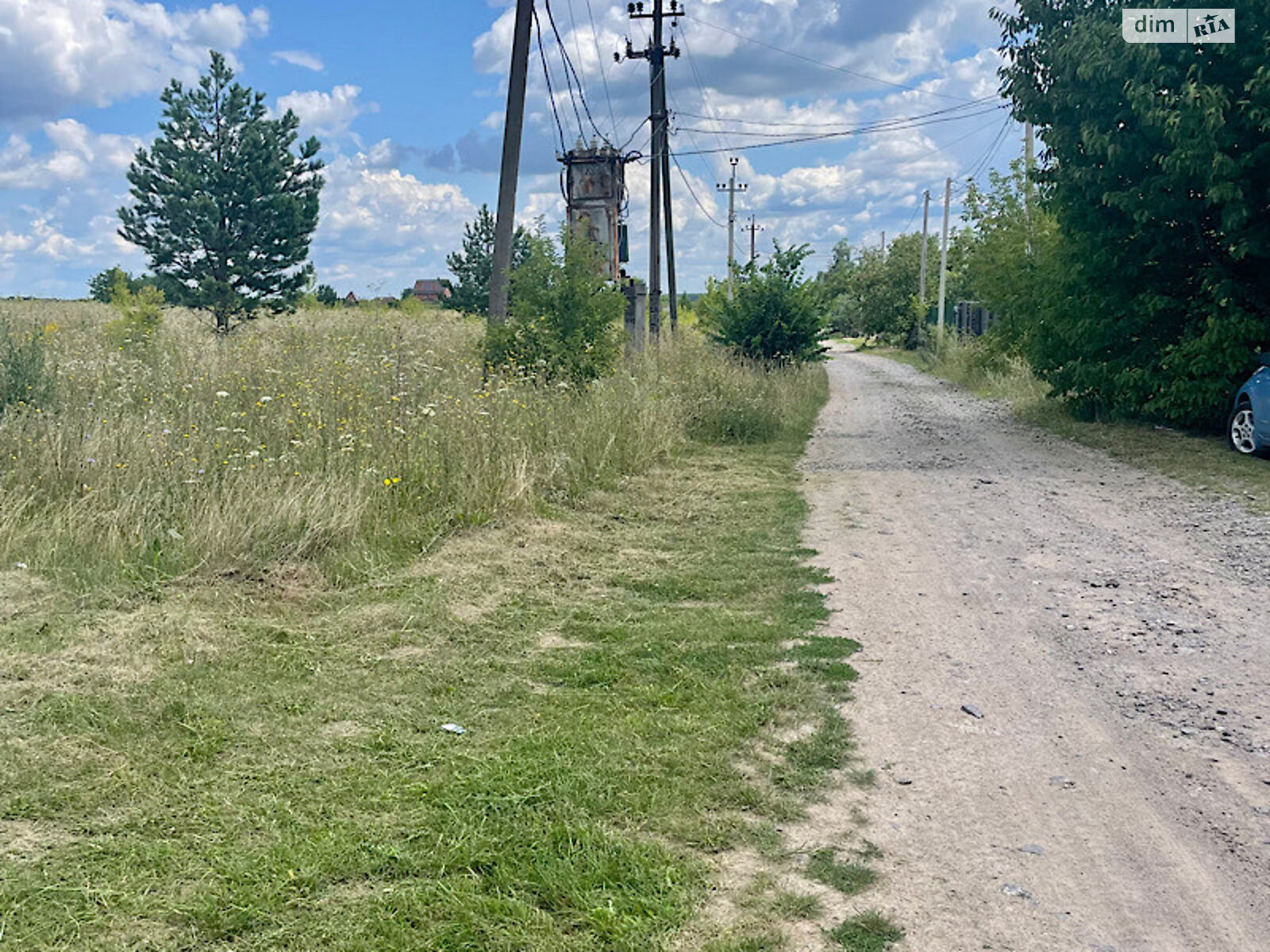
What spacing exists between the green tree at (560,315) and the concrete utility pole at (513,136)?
21.9 inches

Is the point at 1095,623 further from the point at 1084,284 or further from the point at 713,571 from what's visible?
the point at 1084,284

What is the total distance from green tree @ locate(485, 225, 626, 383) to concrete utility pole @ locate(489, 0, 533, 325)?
56 centimetres

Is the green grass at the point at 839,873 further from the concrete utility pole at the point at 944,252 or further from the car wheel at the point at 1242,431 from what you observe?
the concrete utility pole at the point at 944,252

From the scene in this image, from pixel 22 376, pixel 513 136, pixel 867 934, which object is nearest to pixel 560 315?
pixel 513 136

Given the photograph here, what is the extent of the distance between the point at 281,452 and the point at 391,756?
4566 mm

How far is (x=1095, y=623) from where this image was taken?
5918mm

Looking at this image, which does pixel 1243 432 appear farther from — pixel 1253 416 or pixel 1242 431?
pixel 1253 416

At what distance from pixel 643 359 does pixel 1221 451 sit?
27.5 ft

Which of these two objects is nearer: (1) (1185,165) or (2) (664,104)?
(1) (1185,165)

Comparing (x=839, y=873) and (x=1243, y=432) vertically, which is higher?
(x=1243, y=432)

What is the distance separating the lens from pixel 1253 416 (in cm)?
1198

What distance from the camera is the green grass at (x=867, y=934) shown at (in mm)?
2861

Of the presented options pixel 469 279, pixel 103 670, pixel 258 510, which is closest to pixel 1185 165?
pixel 258 510

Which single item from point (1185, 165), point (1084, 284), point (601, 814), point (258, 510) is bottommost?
point (601, 814)
